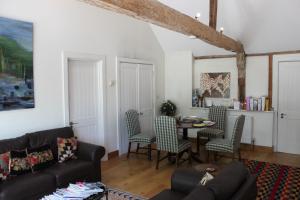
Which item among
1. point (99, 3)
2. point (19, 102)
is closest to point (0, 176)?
point (19, 102)

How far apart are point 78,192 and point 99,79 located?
275 centimetres

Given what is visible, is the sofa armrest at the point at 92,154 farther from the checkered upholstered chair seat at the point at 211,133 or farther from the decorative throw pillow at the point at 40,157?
the checkered upholstered chair seat at the point at 211,133

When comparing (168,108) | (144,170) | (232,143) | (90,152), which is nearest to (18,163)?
(90,152)

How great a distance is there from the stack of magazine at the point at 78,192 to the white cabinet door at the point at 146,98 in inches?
132

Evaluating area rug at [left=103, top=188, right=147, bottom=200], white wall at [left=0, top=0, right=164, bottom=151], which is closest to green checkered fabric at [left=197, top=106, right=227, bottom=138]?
white wall at [left=0, top=0, right=164, bottom=151]

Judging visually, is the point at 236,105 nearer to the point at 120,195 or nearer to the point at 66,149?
the point at 120,195

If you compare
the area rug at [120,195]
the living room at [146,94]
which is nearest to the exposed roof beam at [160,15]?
the living room at [146,94]

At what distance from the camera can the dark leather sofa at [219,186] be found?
75.5 inches

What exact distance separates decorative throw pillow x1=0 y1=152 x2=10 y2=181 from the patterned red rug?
3157 millimetres

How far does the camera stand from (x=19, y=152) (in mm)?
3422

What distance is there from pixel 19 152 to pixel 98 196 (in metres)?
1.28

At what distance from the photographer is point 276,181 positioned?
4195 mm

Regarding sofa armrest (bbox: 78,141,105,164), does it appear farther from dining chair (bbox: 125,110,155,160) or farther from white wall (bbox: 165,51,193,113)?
white wall (bbox: 165,51,193,113)

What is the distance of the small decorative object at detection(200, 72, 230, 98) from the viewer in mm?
6527
